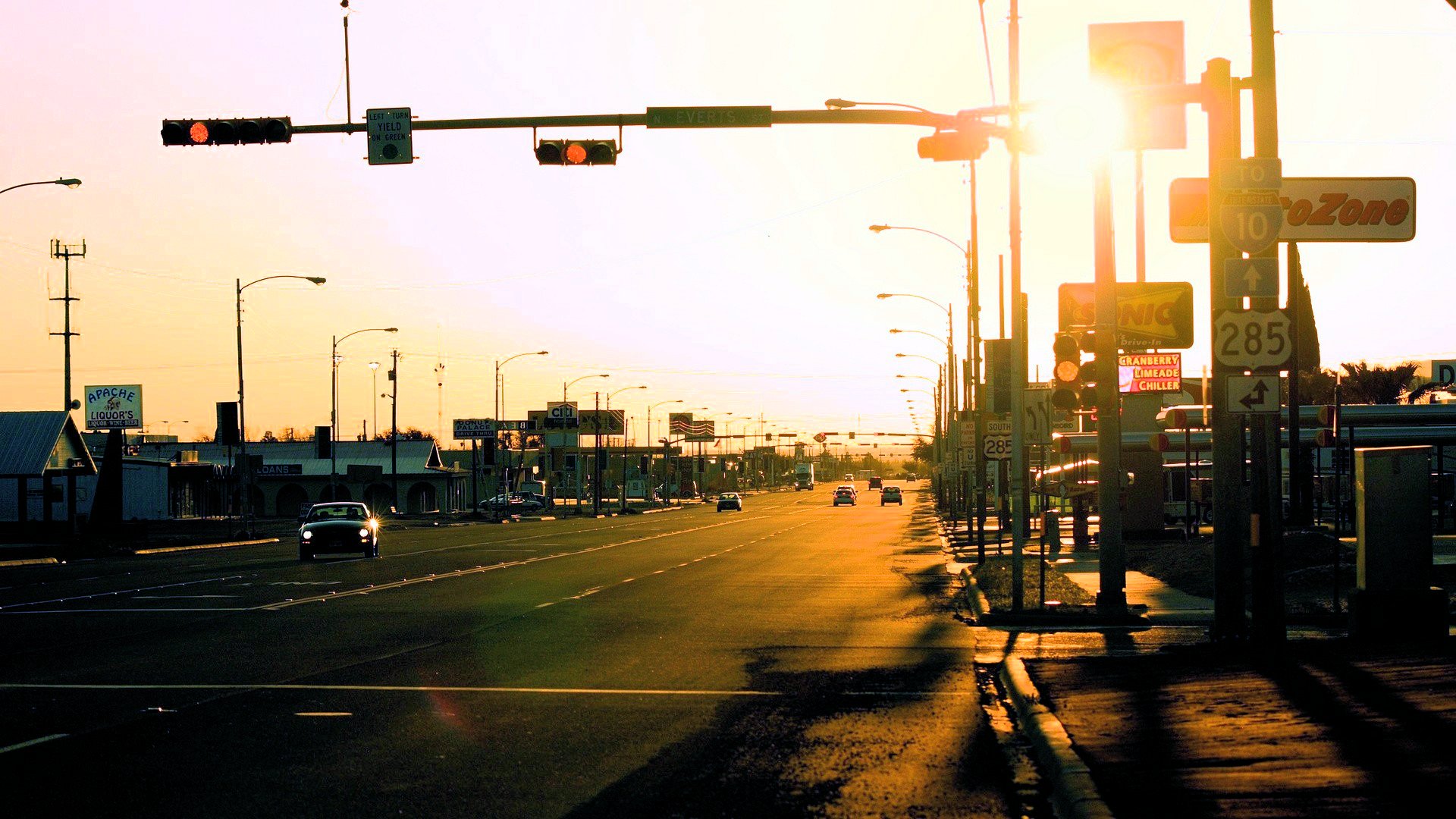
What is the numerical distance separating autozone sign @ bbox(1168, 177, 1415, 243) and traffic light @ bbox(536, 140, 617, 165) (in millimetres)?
8787

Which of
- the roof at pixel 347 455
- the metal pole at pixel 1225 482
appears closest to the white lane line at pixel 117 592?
the metal pole at pixel 1225 482

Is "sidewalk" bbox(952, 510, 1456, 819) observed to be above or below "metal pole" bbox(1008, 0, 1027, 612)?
below

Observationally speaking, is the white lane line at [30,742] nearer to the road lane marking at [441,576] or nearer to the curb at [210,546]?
the road lane marking at [441,576]

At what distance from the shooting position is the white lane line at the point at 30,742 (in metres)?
9.91

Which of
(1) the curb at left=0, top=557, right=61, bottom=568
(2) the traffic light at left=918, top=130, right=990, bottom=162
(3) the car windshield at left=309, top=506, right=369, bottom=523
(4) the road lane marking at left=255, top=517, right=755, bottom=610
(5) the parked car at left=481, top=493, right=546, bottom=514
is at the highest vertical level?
(2) the traffic light at left=918, top=130, right=990, bottom=162

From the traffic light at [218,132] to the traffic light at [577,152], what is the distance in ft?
11.4

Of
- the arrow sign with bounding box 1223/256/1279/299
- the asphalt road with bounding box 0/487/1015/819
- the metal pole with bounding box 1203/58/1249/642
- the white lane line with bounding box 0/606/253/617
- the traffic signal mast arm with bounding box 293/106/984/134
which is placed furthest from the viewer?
the white lane line with bounding box 0/606/253/617

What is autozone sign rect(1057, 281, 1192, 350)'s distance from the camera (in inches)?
903

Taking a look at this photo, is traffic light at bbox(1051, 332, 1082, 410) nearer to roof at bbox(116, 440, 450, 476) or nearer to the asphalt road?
the asphalt road

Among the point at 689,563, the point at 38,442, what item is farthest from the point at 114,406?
the point at 689,563

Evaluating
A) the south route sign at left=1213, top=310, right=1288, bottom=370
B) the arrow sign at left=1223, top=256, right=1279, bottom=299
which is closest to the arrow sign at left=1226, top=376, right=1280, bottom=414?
the south route sign at left=1213, top=310, right=1288, bottom=370

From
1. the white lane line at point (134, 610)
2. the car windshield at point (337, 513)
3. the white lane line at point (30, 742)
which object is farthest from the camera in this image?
the car windshield at point (337, 513)

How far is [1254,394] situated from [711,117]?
848 cm

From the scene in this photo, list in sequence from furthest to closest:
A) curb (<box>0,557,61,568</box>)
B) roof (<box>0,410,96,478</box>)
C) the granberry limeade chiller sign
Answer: the granberry limeade chiller sign < roof (<box>0,410,96,478</box>) < curb (<box>0,557,61,568</box>)
